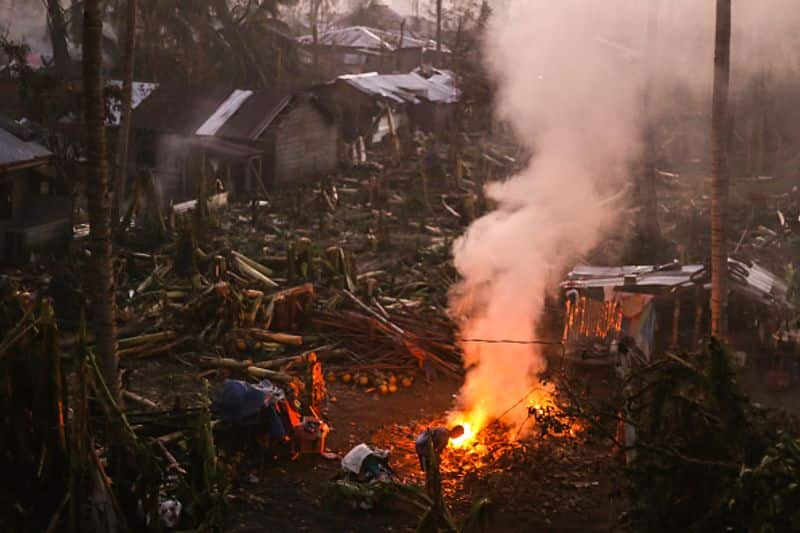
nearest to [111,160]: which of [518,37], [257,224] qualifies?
[257,224]

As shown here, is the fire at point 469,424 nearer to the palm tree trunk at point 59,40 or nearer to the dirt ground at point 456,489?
the dirt ground at point 456,489

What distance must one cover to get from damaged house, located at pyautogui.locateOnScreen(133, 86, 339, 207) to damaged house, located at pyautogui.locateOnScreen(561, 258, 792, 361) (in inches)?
628

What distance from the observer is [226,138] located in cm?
2862

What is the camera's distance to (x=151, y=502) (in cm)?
753

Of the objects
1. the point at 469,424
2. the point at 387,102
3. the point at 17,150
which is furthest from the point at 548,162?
the point at 387,102

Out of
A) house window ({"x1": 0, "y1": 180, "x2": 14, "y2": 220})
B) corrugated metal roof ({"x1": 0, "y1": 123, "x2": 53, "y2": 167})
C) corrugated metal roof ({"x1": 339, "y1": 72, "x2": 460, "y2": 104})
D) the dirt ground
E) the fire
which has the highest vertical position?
corrugated metal roof ({"x1": 339, "y1": 72, "x2": 460, "y2": 104})

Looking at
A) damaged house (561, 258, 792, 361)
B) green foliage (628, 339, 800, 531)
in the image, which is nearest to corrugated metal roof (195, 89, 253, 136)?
damaged house (561, 258, 792, 361)

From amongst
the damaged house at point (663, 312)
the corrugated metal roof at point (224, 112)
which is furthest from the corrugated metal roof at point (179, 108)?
the damaged house at point (663, 312)

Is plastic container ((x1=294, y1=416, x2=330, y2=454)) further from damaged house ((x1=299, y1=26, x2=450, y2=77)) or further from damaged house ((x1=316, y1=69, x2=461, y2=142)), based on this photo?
damaged house ((x1=299, y1=26, x2=450, y2=77))

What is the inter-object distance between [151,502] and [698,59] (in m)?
21.4

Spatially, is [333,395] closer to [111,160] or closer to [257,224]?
[257,224]

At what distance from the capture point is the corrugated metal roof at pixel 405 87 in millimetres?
36531

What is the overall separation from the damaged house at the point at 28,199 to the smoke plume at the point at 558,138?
9.36 m

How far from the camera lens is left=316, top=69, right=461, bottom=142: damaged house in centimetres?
3641
